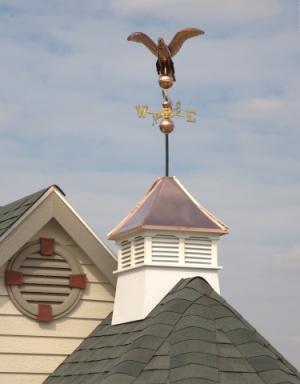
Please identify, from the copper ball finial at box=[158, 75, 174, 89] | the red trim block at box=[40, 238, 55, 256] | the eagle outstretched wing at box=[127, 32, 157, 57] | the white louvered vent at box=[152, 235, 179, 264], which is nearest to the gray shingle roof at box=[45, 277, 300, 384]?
the white louvered vent at box=[152, 235, 179, 264]

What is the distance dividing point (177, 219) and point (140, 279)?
1012 mm

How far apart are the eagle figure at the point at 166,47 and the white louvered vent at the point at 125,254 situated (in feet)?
8.92

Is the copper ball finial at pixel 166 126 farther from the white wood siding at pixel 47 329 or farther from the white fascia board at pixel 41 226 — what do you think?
the white wood siding at pixel 47 329

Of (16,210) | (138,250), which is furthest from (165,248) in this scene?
(16,210)

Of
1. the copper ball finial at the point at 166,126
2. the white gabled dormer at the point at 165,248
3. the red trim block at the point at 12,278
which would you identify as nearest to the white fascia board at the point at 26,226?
the red trim block at the point at 12,278

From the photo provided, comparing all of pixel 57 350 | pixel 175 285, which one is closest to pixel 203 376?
pixel 175 285

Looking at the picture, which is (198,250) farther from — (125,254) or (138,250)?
(125,254)

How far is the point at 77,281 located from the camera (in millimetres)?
16844

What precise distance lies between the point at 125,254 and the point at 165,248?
981 mm

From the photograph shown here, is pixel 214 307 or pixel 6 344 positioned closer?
pixel 214 307

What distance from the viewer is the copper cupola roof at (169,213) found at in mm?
15430

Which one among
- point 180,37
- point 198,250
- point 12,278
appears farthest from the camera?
point 180,37

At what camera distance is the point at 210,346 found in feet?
43.8

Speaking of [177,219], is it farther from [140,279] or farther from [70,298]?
[70,298]
